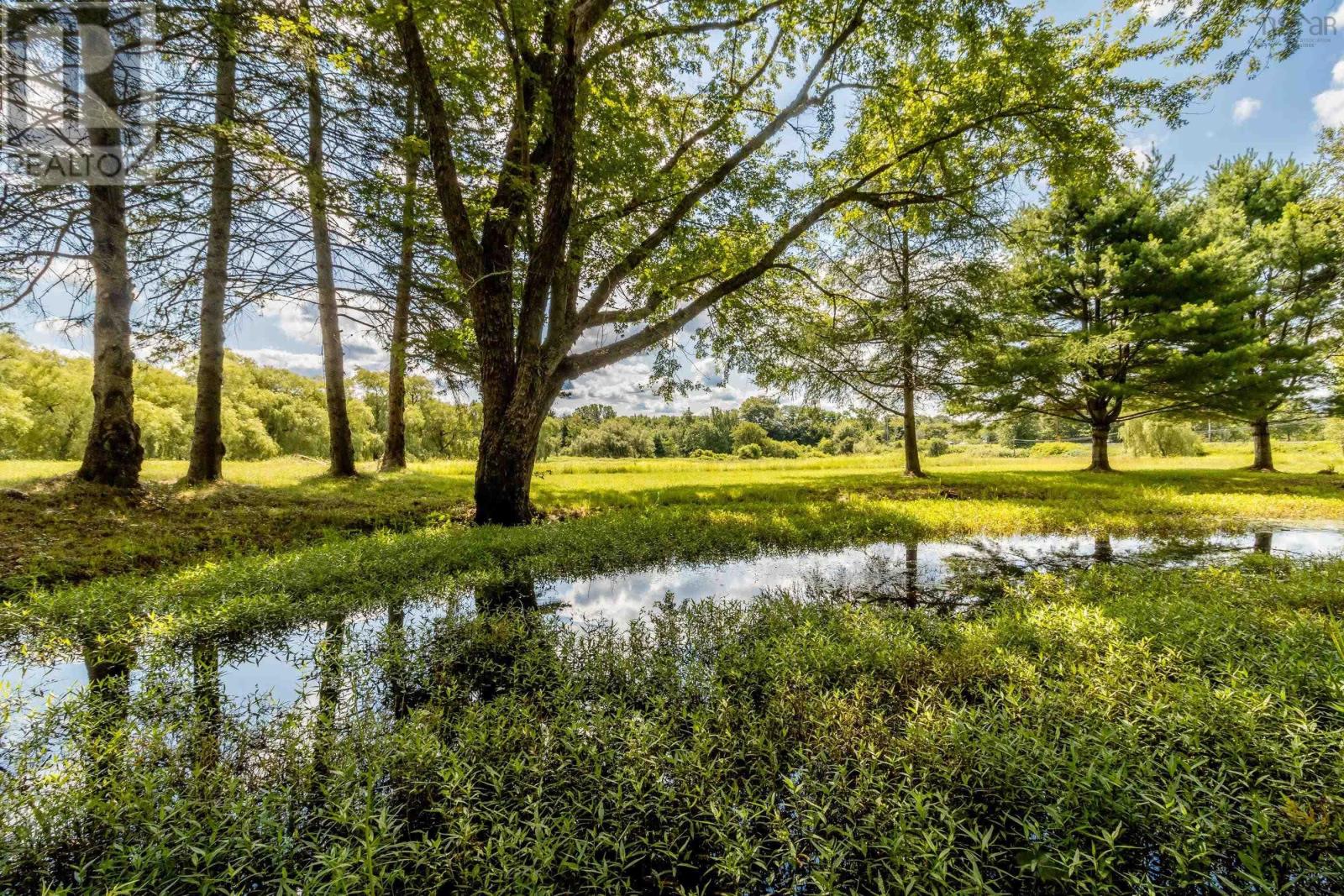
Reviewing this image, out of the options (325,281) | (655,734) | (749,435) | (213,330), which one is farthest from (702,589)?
(749,435)

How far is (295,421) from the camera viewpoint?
145ft

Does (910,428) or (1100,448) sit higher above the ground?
(910,428)

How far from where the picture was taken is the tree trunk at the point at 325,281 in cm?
880

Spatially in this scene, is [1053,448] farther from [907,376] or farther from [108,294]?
[108,294]

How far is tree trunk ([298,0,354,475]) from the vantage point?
8797mm

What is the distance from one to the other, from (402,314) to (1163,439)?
170 ft

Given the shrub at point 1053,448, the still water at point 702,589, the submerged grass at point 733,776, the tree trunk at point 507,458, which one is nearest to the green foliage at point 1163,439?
the shrub at point 1053,448

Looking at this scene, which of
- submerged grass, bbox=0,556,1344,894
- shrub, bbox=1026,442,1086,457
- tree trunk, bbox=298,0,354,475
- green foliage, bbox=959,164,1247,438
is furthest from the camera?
shrub, bbox=1026,442,1086,457

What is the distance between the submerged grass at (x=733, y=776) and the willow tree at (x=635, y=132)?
7.12 meters

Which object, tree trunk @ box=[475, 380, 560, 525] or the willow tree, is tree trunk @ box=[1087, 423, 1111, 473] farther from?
tree trunk @ box=[475, 380, 560, 525]

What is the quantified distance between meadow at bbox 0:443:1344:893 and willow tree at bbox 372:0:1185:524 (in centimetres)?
533

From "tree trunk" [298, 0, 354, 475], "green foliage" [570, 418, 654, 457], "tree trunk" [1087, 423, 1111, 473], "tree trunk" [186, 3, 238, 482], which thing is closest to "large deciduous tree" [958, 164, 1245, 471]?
"tree trunk" [1087, 423, 1111, 473]

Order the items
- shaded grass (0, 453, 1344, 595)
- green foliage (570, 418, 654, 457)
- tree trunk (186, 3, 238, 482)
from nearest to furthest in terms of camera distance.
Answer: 1. shaded grass (0, 453, 1344, 595)
2. tree trunk (186, 3, 238, 482)
3. green foliage (570, 418, 654, 457)

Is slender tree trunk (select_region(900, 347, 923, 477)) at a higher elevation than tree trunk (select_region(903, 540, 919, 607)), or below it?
higher
